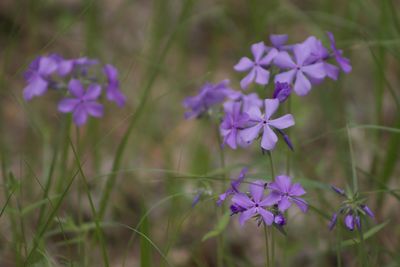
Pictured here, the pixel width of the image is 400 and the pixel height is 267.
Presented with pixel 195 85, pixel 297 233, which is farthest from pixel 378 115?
pixel 195 85

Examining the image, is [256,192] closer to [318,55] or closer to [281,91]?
[281,91]

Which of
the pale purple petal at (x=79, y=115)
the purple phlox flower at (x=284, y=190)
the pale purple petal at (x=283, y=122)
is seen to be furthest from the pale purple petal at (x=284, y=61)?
the pale purple petal at (x=79, y=115)

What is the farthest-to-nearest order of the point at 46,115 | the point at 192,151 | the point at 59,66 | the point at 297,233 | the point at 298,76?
1. the point at 46,115
2. the point at 192,151
3. the point at 297,233
4. the point at 59,66
5. the point at 298,76

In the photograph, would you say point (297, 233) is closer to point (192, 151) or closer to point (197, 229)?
point (197, 229)

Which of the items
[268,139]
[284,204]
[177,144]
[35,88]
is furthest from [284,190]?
[177,144]

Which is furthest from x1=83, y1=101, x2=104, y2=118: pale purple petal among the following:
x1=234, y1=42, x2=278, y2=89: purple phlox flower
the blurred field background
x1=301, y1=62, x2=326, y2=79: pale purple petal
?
x1=301, y1=62, x2=326, y2=79: pale purple petal

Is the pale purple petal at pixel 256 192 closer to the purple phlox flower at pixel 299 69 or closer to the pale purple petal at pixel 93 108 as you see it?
the purple phlox flower at pixel 299 69
